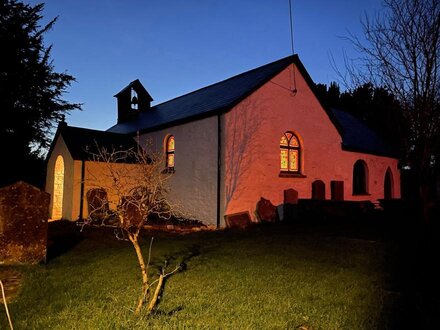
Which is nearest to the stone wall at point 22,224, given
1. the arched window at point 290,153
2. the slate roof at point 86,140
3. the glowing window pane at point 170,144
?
the slate roof at point 86,140

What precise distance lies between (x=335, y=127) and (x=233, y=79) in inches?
245

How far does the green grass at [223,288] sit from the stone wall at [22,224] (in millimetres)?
509

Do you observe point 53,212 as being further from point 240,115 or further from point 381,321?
point 381,321

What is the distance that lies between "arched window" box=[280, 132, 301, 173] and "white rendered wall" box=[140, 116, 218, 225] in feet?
11.7

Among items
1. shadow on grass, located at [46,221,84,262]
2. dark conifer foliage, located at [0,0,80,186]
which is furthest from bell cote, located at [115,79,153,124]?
shadow on grass, located at [46,221,84,262]

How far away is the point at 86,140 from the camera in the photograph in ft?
52.9

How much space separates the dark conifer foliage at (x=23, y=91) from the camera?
15.5m

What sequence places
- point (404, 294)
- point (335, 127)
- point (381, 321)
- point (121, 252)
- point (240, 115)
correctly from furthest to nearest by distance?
1. point (335, 127)
2. point (240, 115)
3. point (121, 252)
4. point (404, 294)
5. point (381, 321)

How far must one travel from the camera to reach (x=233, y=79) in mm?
17844

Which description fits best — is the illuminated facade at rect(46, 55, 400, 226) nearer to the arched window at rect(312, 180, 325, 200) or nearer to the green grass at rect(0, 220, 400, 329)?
the arched window at rect(312, 180, 325, 200)

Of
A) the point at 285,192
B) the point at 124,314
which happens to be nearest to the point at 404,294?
the point at 124,314

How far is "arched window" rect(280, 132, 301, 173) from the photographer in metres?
15.1

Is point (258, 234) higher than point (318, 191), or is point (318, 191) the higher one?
point (318, 191)

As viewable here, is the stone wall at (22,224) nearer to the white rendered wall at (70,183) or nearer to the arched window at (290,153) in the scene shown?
the white rendered wall at (70,183)
